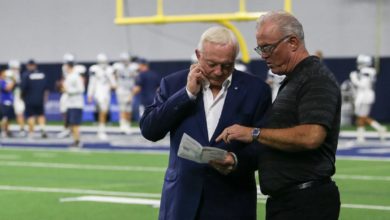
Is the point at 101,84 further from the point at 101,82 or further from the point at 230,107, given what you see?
the point at 230,107

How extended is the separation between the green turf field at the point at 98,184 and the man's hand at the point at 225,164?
17.8ft

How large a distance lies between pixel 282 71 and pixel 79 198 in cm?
771

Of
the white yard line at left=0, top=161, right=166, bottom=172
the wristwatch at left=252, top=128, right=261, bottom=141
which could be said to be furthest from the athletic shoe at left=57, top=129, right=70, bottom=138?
the wristwatch at left=252, top=128, right=261, bottom=141

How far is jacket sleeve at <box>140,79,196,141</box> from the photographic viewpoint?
18.6ft

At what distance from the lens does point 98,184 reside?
47.5 ft

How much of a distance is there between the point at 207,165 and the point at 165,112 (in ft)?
1.32

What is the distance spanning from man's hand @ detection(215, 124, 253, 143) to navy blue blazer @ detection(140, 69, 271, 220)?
0.74ft

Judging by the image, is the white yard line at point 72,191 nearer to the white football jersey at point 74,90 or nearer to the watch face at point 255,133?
the white football jersey at point 74,90

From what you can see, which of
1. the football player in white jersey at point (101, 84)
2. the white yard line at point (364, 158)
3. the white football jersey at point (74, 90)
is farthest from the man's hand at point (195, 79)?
the football player in white jersey at point (101, 84)

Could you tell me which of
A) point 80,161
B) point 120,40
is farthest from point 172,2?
point 80,161

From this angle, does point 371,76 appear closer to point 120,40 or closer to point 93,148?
point 93,148

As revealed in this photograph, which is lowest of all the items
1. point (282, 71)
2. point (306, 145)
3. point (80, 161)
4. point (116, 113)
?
point (116, 113)

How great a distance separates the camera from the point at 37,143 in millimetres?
23109

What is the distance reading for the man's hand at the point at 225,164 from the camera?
559 cm
